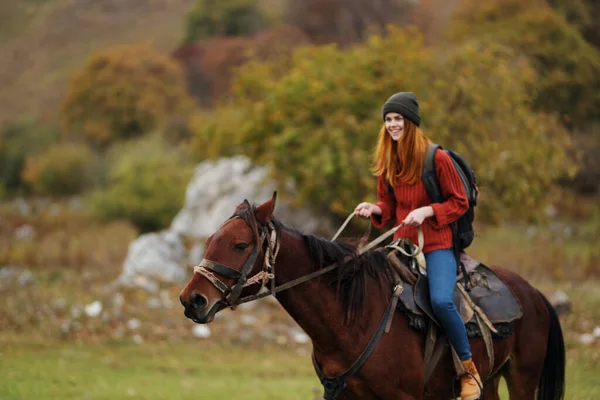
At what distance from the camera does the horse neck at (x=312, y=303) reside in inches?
203

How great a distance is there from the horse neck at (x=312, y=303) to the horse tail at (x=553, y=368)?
7.19ft

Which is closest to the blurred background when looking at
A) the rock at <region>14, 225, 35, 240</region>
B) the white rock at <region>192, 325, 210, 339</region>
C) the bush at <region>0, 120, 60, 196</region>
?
the white rock at <region>192, 325, 210, 339</region>

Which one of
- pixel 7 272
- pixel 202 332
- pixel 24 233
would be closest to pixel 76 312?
pixel 202 332

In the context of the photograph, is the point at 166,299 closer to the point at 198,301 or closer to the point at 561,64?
the point at 198,301

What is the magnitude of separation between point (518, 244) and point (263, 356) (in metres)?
13.7

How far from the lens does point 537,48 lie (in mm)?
22578

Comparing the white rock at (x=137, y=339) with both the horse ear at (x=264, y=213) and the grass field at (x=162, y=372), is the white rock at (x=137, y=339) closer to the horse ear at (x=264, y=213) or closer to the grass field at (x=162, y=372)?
the grass field at (x=162, y=372)

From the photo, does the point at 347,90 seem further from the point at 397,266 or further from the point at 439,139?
the point at 397,266

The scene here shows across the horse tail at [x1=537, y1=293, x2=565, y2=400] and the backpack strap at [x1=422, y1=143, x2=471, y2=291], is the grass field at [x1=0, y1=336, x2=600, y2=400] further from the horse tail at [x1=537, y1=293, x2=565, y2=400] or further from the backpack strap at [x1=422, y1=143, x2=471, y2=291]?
the backpack strap at [x1=422, y1=143, x2=471, y2=291]

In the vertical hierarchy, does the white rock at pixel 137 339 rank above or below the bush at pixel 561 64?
below

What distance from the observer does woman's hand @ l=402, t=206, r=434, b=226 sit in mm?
5320

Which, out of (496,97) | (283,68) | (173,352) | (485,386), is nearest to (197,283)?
(485,386)

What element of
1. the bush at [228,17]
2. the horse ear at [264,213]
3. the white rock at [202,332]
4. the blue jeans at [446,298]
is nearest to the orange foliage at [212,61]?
the bush at [228,17]

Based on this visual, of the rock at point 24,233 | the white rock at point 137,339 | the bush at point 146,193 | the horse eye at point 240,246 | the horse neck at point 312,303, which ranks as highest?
the horse eye at point 240,246
